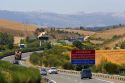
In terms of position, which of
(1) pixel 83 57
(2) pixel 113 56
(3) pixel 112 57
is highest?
(1) pixel 83 57

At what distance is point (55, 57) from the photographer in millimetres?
111000

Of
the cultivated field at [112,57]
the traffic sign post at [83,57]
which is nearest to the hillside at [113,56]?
the cultivated field at [112,57]

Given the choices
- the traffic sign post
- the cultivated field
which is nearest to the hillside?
the cultivated field

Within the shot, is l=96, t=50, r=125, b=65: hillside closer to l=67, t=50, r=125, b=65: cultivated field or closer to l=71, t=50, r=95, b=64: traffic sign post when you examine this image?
l=67, t=50, r=125, b=65: cultivated field

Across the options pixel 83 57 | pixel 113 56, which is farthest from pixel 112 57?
pixel 83 57

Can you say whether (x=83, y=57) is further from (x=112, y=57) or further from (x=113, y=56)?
(x=113, y=56)

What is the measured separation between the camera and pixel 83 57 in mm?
81188

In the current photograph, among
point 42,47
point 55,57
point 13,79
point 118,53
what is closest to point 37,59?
point 55,57

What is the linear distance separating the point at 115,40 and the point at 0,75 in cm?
14501

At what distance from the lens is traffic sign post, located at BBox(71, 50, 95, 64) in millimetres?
81188

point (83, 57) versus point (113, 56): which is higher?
point (83, 57)

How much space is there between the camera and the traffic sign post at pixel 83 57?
81.2 metres

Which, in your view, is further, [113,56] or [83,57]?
[113,56]

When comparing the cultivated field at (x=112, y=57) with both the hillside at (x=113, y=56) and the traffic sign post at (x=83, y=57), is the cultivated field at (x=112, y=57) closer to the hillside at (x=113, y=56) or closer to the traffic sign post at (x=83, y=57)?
the hillside at (x=113, y=56)
